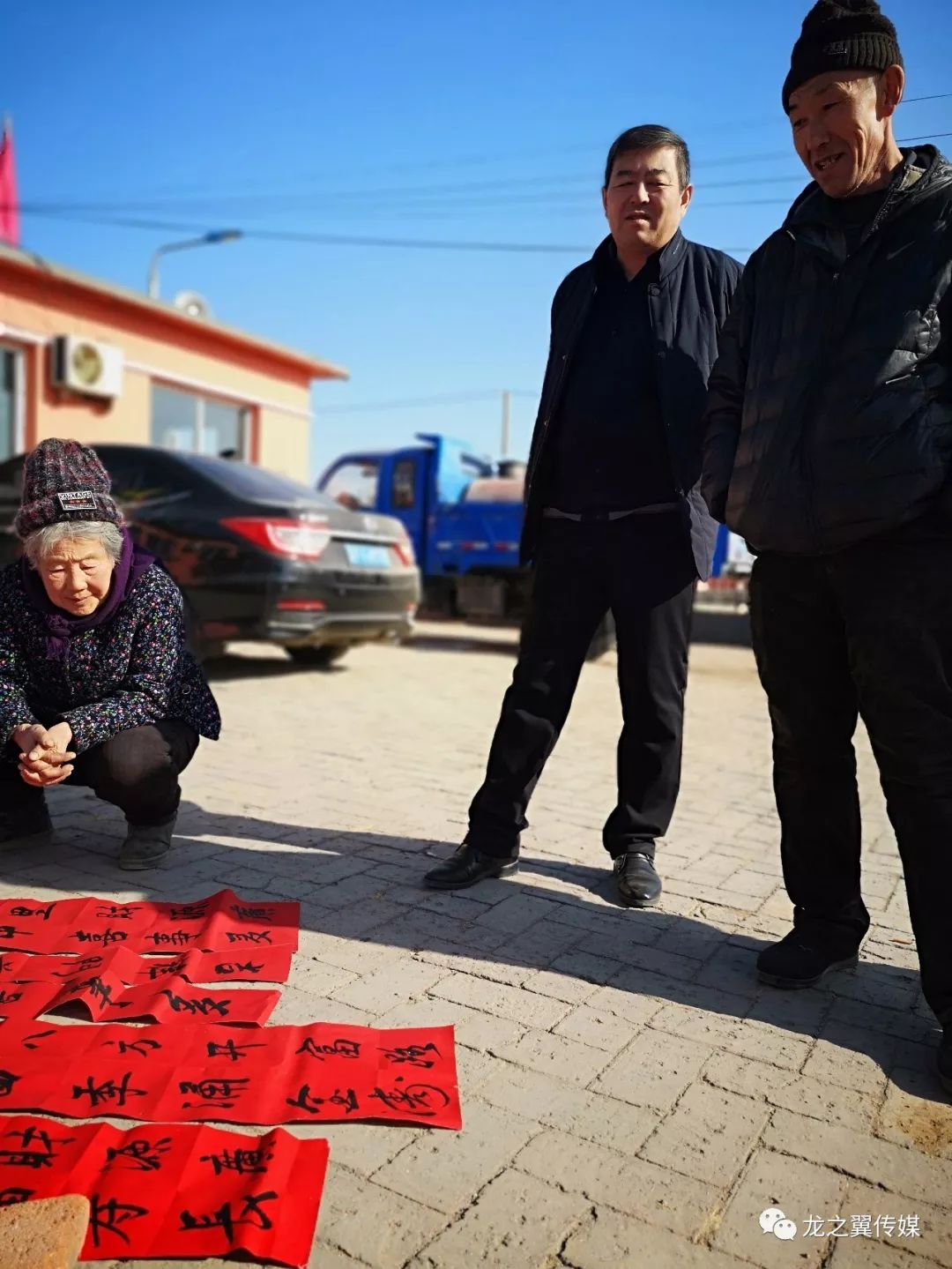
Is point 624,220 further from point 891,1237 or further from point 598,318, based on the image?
point 891,1237

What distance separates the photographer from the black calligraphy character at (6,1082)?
1840mm

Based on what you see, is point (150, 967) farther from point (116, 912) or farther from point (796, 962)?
point (796, 962)

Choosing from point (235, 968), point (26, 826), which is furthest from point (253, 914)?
point (26, 826)

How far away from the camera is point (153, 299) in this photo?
1385cm

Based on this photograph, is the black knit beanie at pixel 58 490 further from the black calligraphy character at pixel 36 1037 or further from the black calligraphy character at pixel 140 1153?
the black calligraphy character at pixel 140 1153

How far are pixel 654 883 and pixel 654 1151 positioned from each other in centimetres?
135

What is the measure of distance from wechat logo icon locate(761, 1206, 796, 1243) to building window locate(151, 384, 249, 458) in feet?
44.9

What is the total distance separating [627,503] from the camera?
10.2 ft

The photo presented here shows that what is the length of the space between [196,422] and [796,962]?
14.4 m

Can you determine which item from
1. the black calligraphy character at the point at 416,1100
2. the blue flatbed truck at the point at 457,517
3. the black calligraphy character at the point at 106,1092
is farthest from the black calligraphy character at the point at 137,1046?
the blue flatbed truck at the point at 457,517

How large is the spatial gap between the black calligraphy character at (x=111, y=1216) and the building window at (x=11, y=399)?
12490 mm

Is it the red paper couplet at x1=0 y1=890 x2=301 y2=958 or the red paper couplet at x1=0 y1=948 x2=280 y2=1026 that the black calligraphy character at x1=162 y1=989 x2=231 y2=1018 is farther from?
the red paper couplet at x1=0 y1=890 x2=301 y2=958

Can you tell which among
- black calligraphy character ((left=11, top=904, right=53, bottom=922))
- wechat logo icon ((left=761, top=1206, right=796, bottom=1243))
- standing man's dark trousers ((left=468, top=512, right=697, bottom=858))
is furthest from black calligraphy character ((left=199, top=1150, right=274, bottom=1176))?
standing man's dark trousers ((left=468, top=512, right=697, bottom=858))

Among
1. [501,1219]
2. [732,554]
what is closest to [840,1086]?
[501,1219]
